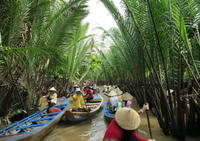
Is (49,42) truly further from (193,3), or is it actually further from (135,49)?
(193,3)

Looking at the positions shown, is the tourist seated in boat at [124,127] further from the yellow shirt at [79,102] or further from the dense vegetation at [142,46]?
the yellow shirt at [79,102]

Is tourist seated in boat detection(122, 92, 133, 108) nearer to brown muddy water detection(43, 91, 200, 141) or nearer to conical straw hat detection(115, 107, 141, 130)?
brown muddy water detection(43, 91, 200, 141)

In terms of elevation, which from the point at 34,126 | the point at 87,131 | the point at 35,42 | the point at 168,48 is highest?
the point at 35,42

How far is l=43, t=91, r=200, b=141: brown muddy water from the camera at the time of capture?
547 cm

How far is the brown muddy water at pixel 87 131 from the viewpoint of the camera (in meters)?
5.47

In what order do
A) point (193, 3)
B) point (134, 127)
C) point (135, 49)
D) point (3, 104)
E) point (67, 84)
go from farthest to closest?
point (67, 84) → point (3, 104) → point (135, 49) → point (193, 3) → point (134, 127)

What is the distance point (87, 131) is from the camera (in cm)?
648


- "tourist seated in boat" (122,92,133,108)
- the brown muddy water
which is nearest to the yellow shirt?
the brown muddy water

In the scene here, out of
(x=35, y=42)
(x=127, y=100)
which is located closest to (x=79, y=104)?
(x=127, y=100)

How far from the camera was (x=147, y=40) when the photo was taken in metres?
4.91

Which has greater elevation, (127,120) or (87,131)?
(127,120)

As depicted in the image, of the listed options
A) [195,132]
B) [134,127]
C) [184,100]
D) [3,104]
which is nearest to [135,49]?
[184,100]

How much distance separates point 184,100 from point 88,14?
4392 millimetres

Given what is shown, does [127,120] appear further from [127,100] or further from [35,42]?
[35,42]
